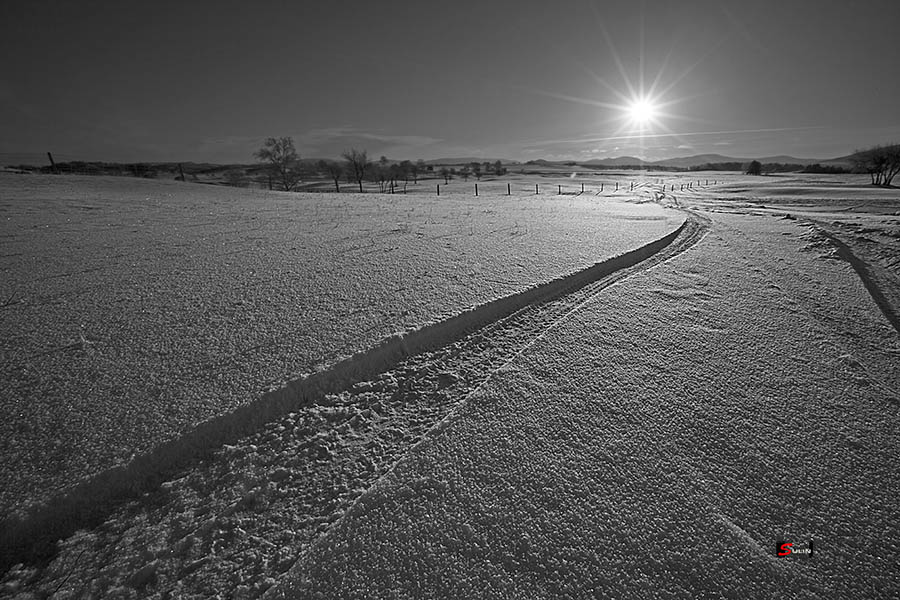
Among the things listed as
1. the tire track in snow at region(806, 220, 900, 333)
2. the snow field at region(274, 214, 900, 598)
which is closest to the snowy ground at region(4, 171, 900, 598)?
the snow field at region(274, 214, 900, 598)

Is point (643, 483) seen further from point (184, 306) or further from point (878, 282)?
point (878, 282)

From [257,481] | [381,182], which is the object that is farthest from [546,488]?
[381,182]

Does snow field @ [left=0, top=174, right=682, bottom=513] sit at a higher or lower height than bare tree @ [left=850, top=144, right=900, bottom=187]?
lower

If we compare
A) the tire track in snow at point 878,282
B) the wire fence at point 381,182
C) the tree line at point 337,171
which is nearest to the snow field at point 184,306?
the tire track in snow at point 878,282

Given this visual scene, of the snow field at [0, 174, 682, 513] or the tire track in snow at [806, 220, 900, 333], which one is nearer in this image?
the snow field at [0, 174, 682, 513]

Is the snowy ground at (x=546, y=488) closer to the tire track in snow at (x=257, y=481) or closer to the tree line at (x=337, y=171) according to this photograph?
the tire track in snow at (x=257, y=481)

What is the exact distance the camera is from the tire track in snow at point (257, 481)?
122cm

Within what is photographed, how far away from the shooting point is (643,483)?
151 centimetres

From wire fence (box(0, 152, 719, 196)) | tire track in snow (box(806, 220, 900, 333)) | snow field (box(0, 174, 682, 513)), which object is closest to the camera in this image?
snow field (box(0, 174, 682, 513))

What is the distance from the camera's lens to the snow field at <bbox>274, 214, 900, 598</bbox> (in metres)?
1.19

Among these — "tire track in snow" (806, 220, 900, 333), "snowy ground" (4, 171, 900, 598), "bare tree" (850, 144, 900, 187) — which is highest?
"bare tree" (850, 144, 900, 187)

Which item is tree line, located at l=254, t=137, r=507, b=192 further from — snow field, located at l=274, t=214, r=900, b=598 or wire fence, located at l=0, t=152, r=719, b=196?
snow field, located at l=274, t=214, r=900, b=598

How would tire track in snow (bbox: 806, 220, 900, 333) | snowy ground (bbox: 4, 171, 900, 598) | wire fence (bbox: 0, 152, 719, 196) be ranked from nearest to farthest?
1. snowy ground (bbox: 4, 171, 900, 598)
2. tire track in snow (bbox: 806, 220, 900, 333)
3. wire fence (bbox: 0, 152, 719, 196)

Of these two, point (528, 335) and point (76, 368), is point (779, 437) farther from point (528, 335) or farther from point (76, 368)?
point (76, 368)
